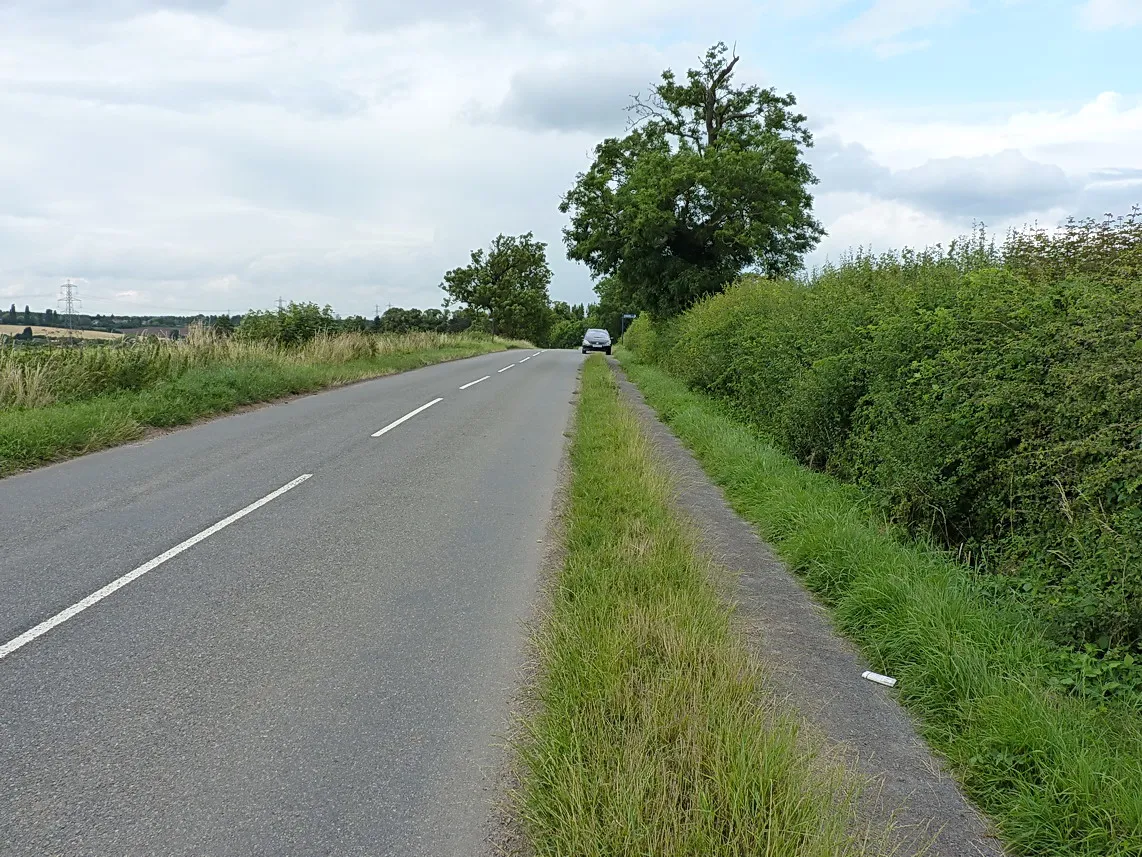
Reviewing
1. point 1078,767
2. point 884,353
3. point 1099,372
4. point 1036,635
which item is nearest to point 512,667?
point 1078,767

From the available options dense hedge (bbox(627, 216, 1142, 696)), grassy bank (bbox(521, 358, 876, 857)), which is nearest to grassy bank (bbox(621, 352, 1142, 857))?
dense hedge (bbox(627, 216, 1142, 696))

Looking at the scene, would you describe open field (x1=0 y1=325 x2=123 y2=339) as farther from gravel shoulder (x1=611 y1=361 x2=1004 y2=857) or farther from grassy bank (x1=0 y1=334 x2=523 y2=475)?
gravel shoulder (x1=611 y1=361 x2=1004 y2=857)

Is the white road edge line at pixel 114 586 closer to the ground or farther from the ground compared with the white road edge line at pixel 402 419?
closer to the ground

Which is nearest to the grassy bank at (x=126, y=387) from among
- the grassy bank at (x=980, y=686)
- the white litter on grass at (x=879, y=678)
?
the grassy bank at (x=980, y=686)

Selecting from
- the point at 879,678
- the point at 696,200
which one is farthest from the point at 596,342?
the point at 879,678

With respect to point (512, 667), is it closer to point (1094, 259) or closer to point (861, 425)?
point (861, 425)

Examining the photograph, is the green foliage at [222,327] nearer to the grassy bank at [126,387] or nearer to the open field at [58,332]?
the grassy bank at [126,387]

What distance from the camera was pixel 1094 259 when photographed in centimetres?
589

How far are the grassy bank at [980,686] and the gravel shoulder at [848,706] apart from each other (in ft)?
0.34

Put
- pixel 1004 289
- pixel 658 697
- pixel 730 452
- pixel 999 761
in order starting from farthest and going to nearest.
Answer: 1. pixel 730 452
2. pixel 1004 289
3. pixel 658 697
4. pixel 999 761

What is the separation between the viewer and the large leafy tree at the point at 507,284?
6788cm

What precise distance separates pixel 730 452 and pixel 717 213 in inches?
749

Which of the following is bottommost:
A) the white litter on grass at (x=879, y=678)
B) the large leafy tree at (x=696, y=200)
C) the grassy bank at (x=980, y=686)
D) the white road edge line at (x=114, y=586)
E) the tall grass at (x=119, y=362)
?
the white litter on grass at (x=879, y=678)

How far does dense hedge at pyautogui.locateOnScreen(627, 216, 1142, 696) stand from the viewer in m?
3.87
